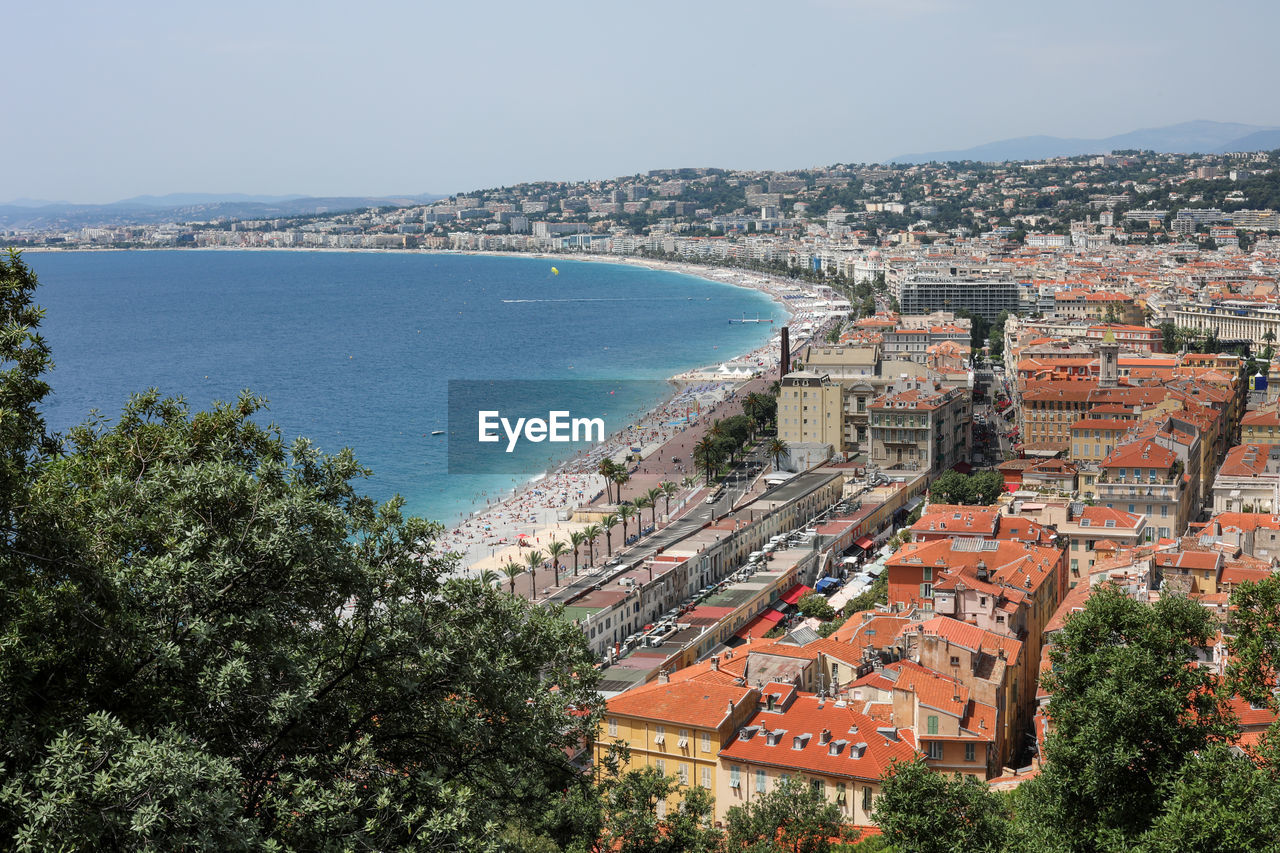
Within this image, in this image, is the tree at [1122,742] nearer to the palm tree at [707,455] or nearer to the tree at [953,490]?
the tree at [953,490]

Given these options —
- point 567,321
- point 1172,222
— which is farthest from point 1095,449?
point 1172,222

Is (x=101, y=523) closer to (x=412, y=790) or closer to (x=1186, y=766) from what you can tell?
(x=412, y=790)

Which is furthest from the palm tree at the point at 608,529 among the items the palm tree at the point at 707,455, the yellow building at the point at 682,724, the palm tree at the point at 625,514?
the yellow building at the point at 682,724

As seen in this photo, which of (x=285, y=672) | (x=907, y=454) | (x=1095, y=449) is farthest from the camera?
(x=907, y=454)

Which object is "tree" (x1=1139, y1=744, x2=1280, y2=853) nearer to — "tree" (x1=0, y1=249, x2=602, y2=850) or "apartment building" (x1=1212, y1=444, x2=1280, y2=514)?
"tree" (x1=0, y1=249, x2=602, y2=850)

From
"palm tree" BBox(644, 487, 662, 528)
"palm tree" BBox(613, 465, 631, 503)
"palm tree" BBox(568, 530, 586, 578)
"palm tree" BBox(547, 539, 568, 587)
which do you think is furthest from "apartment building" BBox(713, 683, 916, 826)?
"palm tree" BBox(613, 465, 631, 503)

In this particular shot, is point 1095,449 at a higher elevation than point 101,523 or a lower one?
lower
